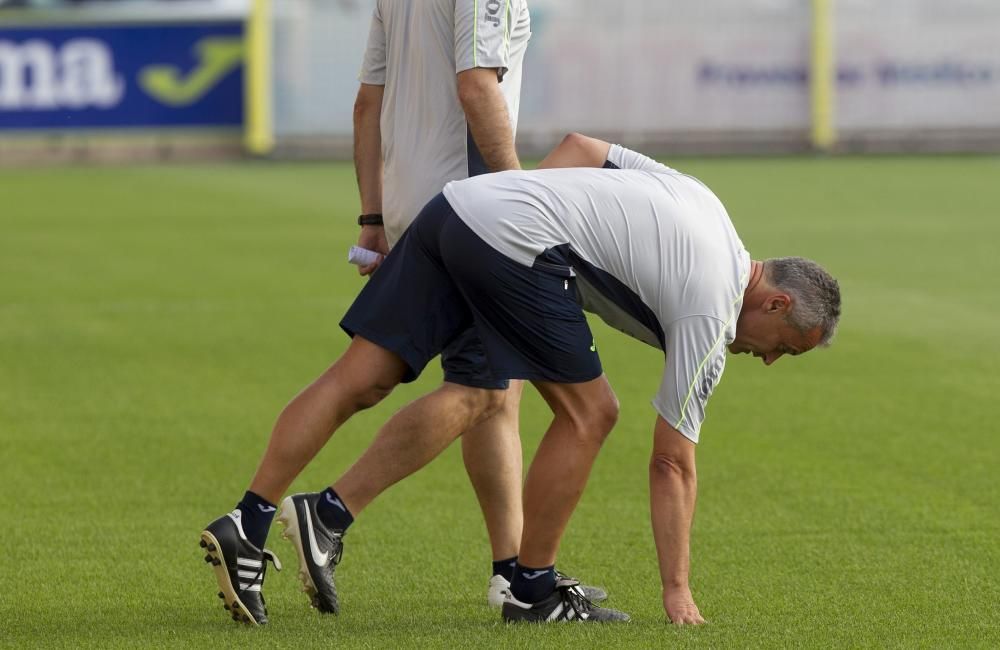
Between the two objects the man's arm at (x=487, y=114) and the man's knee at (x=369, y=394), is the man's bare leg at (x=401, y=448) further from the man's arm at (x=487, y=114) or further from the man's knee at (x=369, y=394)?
the man's arm at (x=487, y=114)

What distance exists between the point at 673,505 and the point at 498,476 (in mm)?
850

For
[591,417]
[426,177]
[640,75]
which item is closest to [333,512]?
[591,417]

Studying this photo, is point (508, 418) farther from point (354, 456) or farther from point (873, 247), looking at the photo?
point (873, 247)

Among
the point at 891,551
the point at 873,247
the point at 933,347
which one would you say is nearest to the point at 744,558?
the point at 891,551

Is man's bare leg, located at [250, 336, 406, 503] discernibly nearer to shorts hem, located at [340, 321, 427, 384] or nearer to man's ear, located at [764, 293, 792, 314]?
shorts hem, located at [340, 321, 427, 384]

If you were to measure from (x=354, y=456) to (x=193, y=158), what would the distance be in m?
21.9

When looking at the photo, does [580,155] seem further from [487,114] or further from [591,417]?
[591,417]

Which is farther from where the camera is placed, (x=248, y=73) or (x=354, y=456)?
(x=248, y=73)

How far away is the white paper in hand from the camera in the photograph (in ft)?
18.0

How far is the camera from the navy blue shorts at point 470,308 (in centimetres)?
471

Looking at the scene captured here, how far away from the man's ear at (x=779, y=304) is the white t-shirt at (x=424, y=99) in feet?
3.49

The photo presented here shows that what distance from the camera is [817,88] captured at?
2852cm

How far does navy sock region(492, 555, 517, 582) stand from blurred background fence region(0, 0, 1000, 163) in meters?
23.1

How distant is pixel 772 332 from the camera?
15.4ft
